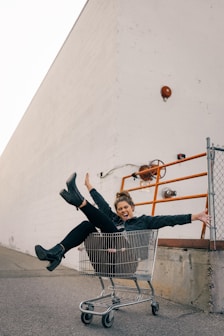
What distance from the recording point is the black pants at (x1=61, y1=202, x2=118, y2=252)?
2938 millimetres

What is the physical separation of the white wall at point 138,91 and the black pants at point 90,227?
8.85 feet

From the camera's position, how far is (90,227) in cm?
307

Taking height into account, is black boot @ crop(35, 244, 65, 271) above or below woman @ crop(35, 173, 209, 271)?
below

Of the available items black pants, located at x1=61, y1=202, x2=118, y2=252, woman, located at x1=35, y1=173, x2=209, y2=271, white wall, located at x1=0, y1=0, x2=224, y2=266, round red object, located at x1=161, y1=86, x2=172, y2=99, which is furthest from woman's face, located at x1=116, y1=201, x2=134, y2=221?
round red object, located at x1=161, y1=86, x2=172, y2=99

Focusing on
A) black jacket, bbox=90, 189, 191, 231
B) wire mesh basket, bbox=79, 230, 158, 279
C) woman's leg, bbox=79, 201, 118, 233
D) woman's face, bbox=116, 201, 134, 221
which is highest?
woman's face, bbox=116, 201, 134, 221

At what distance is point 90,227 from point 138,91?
3.92 meters

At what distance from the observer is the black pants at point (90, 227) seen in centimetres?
294

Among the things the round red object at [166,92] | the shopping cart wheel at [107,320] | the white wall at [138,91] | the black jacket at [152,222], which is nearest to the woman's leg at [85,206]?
the black jacket at [152,222]

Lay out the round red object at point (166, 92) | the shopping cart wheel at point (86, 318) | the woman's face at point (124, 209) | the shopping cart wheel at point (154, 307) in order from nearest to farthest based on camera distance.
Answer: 1. the shopping cart wheel at point (86, 318)
2. the shopping cart wheel at point (154, 307)
3. the woman's face at point (124, 209)
4. the round red object at point (166, 92)

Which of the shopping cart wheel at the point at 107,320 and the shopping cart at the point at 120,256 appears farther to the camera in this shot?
the shopping cart at the point at 120,256

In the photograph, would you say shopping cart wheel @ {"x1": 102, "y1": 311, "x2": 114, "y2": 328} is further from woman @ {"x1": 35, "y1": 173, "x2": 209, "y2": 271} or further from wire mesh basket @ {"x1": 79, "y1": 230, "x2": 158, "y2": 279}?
woman @ {"x1": 35, "y1": 173, "x2": 209, "y2": 271}

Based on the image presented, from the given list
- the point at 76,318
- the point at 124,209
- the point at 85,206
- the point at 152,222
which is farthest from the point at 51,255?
the point at 152,222

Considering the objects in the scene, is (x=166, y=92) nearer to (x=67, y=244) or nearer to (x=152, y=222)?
(x=152, y=222)

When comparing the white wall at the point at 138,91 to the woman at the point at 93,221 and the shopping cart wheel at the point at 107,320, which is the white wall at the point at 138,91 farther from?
the shopping cart wheel at the point at 107,320
